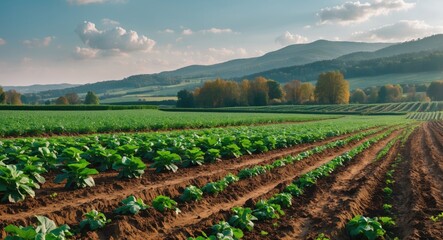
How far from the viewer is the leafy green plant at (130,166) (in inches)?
413

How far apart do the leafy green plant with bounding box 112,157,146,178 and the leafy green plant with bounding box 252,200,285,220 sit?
3.71 meters

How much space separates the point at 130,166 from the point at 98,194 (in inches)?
59.0

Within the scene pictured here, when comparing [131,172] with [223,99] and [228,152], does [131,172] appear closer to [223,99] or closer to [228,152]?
[228,152]

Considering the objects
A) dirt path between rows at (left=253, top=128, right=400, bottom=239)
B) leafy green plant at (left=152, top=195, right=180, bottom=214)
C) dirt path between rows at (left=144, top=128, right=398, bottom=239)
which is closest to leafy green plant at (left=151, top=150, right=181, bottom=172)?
dirt path between rows at (left=144, top=128, right=398, bottom=239)

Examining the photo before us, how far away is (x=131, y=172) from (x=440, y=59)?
199 metres

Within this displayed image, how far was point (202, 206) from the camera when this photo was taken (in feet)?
29.5

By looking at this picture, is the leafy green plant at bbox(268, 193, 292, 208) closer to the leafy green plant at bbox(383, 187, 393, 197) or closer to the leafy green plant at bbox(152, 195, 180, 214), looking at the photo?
the leafy green plant at bbox(152, 195, 180, 214)

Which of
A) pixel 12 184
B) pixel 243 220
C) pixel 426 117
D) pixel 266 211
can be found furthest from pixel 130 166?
pixel 426 117

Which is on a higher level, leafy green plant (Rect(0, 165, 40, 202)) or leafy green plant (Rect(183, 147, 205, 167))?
leafy green plant (Rect(0, 165, 40, 202))

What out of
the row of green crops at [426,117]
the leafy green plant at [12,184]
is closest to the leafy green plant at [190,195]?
the leafy green plant at [12,184]

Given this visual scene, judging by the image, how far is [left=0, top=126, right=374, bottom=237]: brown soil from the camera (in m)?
7.46

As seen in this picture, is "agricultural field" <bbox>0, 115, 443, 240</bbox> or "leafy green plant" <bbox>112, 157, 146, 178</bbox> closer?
"agricultural field" <bbox>0, 115, 443, 240</bbox>

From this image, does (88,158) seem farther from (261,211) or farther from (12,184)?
(261,211)

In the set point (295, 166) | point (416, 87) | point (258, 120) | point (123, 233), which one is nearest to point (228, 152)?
point (295, 166)
